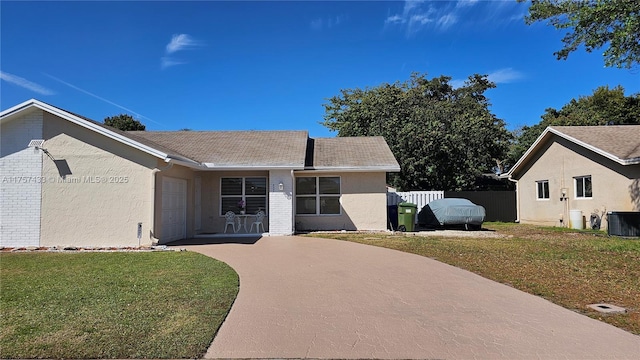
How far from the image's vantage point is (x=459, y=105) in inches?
1335

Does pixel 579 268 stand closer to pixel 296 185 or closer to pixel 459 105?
pixel 296 185

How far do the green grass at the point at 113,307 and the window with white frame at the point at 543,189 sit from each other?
1892 cm

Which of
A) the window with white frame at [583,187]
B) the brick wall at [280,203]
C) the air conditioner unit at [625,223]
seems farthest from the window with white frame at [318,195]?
the window with white frame at [583,187]

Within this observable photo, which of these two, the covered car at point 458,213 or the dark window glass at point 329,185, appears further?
the covered car at point 458,213

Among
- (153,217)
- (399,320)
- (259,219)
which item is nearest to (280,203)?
(259,219)

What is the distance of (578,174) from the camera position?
18688mm

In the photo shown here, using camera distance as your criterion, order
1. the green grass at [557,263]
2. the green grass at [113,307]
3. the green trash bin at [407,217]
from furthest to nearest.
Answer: the green trash bin at [407,217]
the green grass at [557,263]
the green grass at [113,307]

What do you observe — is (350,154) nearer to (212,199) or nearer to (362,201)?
(362,201)

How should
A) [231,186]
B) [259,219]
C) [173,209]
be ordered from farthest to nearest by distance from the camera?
[231,186], [259,219], [173,209]

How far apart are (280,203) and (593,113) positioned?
33995 mm

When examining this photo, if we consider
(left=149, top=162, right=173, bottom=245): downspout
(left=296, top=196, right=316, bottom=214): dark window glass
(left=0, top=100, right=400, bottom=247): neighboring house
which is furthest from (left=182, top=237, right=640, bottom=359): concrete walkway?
(left=296, top=196, right=316, bottom=214): dark window glass

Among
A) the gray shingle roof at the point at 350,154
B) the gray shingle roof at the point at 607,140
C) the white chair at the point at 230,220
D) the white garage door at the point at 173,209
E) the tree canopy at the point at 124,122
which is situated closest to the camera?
the white garage door at the point at 173,209

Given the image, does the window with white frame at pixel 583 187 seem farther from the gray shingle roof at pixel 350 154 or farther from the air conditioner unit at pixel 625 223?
the gray shingle roof at pixel 350 154

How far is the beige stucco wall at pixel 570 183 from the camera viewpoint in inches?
640
